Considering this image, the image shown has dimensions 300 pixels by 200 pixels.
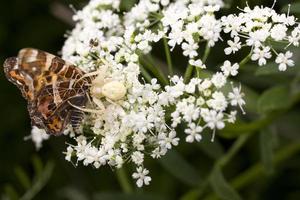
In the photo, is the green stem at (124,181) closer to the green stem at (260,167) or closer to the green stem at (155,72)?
the green stem at (260,167)

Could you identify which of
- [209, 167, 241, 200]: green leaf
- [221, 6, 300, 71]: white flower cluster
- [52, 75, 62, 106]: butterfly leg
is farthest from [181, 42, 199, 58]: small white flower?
[209, 167, 241, 200]: green leaf

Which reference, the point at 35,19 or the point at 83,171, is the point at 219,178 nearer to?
the point at 83,171

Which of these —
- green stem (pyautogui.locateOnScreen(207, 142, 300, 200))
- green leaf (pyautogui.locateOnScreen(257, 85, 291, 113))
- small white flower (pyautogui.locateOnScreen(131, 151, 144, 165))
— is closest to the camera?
small white flower (pyautogui.locateOnScreen(131, 151, 144, 165))

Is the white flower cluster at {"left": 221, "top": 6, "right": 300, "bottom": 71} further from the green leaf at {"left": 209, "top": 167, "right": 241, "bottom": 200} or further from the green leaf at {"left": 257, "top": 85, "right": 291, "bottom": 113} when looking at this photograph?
the green leaf at {"left": 209, "top": 167, "right": 241, "bottom": 200}

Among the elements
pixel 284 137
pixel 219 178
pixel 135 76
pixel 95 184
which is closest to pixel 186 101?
pixel 135 76

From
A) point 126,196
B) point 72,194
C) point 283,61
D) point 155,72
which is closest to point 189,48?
point 155,72

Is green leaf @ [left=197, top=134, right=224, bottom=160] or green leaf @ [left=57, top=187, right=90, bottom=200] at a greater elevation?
green leaf @ [left=197, top=134, right=224, bottom=160]

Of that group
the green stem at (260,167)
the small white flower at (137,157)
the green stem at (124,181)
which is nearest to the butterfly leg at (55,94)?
the small white flower at (137,157)
